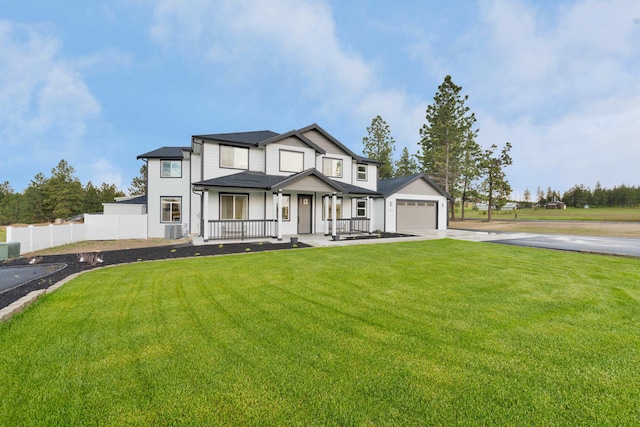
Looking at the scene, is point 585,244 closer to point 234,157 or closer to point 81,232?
point 234,157

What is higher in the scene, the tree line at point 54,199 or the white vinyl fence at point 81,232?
the tree line at point 54,199

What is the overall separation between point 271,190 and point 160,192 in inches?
382

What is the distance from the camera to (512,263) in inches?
326

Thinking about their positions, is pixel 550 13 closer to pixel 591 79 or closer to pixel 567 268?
pixel 591 79

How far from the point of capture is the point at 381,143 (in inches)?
1692

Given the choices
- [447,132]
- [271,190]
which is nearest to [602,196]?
[447,132]

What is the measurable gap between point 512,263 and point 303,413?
8703 millimetres

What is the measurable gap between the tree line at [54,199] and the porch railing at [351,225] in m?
48.3

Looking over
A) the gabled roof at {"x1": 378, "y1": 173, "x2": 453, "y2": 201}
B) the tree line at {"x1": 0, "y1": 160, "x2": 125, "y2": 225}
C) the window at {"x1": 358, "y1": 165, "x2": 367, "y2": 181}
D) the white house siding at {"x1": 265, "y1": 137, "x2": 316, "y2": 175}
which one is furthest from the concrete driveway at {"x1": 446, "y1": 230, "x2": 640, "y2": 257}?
the tree line at {"x1": 0, "y1": 160, "x2": 125, "y2": 225}

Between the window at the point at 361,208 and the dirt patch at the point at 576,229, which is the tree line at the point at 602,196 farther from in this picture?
the window at the point at 361,208

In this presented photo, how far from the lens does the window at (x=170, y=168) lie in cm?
1881

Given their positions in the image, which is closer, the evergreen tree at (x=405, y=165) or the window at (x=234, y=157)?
the window at (x=234, y=157)

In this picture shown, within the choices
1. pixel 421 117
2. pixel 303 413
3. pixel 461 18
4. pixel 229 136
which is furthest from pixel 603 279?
pixel 421 117

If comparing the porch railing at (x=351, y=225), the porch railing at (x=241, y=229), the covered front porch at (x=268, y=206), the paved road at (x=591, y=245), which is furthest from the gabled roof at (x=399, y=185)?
the porch railing at (x=241, y=229)
